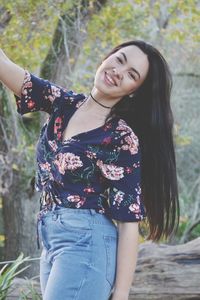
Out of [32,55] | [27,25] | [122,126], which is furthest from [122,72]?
[32,55]

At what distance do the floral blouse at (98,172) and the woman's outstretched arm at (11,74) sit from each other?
0.24m

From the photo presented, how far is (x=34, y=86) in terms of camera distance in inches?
83.9

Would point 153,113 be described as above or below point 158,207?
above

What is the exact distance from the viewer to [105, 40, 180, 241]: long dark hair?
2111 mm

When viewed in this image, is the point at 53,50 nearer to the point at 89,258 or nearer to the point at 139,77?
the point at 139,77

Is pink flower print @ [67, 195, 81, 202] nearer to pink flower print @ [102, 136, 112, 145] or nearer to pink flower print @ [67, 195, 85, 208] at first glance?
pink flower print @ [67, 195, 85, 208]

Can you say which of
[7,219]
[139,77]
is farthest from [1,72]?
[7,219]

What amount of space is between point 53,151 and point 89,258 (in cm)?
38

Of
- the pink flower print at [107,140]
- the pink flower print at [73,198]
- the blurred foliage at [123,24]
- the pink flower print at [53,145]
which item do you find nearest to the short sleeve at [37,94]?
the pink flower print at [53,145]

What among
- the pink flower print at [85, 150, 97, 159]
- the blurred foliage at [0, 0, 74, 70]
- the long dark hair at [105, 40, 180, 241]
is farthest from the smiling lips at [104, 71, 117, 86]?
the blurred foliage at [0, 0, 74, 70]

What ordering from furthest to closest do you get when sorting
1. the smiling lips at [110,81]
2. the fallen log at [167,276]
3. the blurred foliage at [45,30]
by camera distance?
the blurred foliage at [45,30] → the fallen log at [167,276] → the smiling lips at [110,81]

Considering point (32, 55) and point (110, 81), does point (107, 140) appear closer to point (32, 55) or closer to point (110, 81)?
point (110, 81)

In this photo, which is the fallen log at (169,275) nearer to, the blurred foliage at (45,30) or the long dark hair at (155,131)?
the long dark hair at (155,131)

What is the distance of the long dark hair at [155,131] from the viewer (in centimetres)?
211
